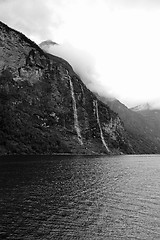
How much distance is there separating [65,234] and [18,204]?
49.7 ft

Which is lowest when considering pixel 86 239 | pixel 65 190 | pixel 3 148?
pixel 86 239

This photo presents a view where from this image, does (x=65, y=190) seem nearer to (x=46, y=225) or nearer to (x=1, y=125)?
(x=46, y=225)

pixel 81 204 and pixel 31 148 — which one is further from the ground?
pixel 31 148

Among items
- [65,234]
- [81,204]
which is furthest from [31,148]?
[65,234]

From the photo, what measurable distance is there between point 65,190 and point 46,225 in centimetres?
2433

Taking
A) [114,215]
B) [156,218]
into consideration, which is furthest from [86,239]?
[156,218]

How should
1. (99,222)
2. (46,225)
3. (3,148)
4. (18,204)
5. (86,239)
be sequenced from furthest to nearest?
(3,148)
(18,204)
(99,222)
(46,225)
(86,239)

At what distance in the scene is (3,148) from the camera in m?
176

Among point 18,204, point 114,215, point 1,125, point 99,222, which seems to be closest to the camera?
point 99,222

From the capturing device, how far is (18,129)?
7751 inches

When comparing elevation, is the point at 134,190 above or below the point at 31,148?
below

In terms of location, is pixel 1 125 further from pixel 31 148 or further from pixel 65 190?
pixel 65 190

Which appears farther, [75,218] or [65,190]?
[65,190]

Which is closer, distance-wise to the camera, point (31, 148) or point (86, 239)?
point (86, 239)
